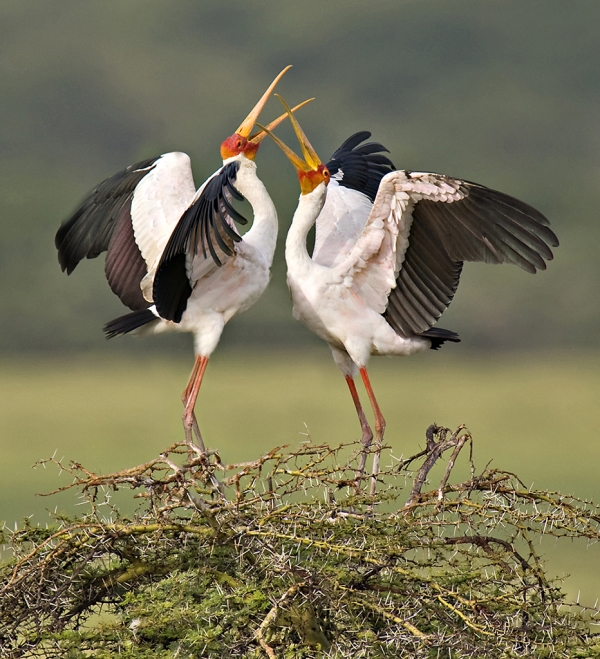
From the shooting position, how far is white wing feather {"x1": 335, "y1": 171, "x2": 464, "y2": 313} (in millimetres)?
5379

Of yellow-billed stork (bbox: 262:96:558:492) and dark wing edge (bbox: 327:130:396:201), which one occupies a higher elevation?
dark wing edge (bbox: 327:130:396:201)

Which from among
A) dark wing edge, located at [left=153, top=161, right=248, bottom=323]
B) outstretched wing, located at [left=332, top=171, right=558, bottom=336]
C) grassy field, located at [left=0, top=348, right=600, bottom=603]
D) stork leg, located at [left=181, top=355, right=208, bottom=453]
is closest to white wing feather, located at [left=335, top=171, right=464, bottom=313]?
outstretched wing, located at [left=332, top=171, right=558, bottom=336]

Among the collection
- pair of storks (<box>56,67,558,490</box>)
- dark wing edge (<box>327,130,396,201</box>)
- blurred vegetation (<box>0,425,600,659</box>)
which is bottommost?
blurred vegetation (<box>0,425,600,659</box>)

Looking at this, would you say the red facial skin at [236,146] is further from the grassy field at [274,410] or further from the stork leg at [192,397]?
the grassy field at [274,410]

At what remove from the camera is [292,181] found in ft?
36.7

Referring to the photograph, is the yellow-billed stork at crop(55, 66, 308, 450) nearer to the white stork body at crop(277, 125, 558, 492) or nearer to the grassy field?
the white stork body at crop(277, 125, 558, 492)

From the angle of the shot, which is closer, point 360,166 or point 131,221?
point 131,221

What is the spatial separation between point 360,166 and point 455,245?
198 centimetres

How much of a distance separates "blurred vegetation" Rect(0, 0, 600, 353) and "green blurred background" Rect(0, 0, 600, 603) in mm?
134

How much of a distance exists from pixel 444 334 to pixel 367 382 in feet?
1.44

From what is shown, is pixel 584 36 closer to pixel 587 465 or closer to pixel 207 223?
pixel 587 465

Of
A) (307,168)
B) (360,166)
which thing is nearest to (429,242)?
(307,168)

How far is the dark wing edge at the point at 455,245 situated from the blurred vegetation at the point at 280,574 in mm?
1634

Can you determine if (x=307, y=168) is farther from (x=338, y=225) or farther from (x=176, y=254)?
(x=176, y=254)
